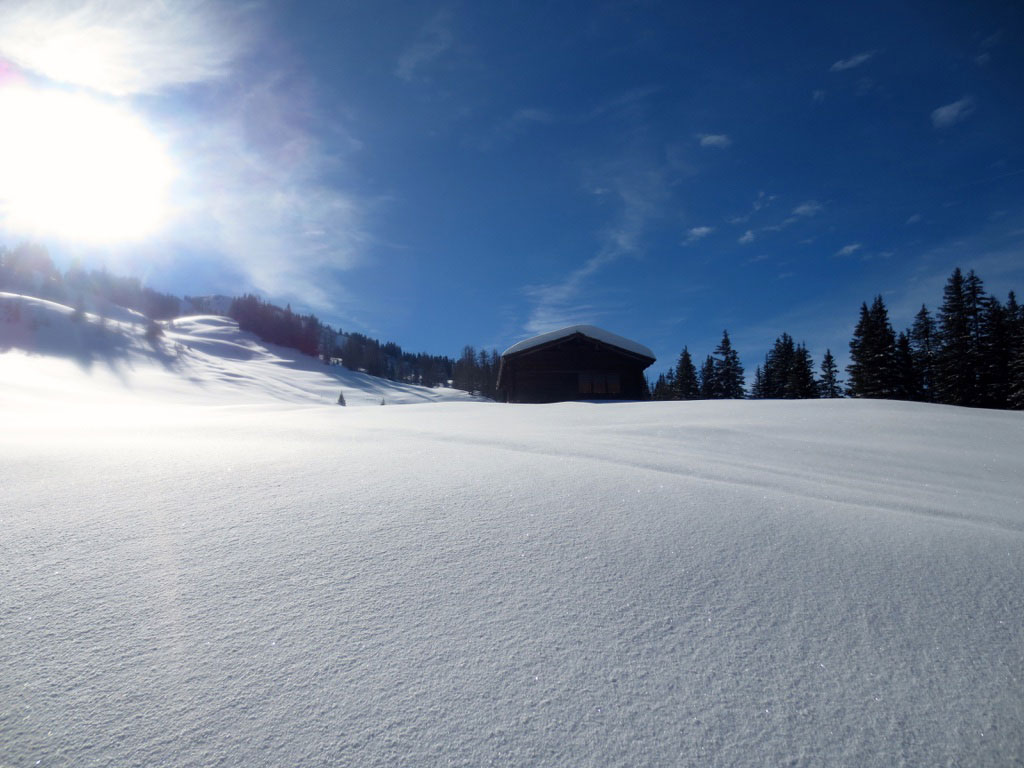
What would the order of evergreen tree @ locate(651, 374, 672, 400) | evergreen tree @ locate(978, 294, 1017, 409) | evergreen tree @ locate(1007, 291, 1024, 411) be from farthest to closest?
evergreen tree @ locate(651, 374, 672, 400)
evergreen tree @ locate(978, 294, 1017, 409)
evergreen tree @ locate(1007, 291, 1024, 411)

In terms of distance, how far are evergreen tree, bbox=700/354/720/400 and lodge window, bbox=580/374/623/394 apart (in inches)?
934

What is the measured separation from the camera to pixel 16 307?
41.1 meters

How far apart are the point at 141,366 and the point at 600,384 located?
4348 centimetres

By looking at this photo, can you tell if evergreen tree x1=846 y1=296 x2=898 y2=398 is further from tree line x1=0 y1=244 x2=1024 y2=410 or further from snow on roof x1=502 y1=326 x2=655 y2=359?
snow on roof x1=502 y1=326 x2=655 y2=359

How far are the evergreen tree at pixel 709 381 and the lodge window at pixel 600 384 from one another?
934 inches

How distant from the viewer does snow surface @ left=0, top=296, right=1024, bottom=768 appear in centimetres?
106

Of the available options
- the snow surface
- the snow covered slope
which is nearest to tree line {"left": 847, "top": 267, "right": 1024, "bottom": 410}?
the snow surface

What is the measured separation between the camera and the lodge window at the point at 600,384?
18.8 meters

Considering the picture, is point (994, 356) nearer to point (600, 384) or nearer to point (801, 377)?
point (801, 377)

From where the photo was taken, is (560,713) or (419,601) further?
(419,601)

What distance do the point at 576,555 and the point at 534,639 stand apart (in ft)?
1.65

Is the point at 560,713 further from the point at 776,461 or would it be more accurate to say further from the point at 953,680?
the point at 776,461

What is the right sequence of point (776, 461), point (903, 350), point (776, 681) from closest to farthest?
1. point (776, 681)
2. point (776, 461)
3. point (903, 350)

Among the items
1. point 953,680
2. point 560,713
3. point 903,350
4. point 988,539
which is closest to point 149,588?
point 560,713
